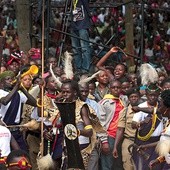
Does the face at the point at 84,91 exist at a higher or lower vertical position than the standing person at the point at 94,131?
higher

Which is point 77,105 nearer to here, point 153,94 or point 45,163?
point 45,163

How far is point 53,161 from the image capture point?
36.0 ft

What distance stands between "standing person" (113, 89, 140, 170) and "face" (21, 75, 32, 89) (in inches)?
56.1

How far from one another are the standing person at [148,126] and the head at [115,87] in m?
0.75

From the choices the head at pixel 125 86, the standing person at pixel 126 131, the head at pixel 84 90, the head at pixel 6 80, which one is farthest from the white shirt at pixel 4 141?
the head at pixel 125 86

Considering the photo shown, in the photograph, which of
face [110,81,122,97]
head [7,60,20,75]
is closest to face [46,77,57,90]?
face [110,81,122,97]

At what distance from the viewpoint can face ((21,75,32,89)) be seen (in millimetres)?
12242

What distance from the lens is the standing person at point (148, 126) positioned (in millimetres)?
10966

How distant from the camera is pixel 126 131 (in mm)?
12117

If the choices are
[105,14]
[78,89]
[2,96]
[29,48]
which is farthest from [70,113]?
[105,14]

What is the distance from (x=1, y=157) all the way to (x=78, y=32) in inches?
249

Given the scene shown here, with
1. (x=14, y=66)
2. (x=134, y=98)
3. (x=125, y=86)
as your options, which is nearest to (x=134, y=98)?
(x=134, y=98)

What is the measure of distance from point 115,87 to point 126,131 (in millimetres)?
659

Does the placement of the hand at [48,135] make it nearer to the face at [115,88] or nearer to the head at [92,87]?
the face at [115,88]
